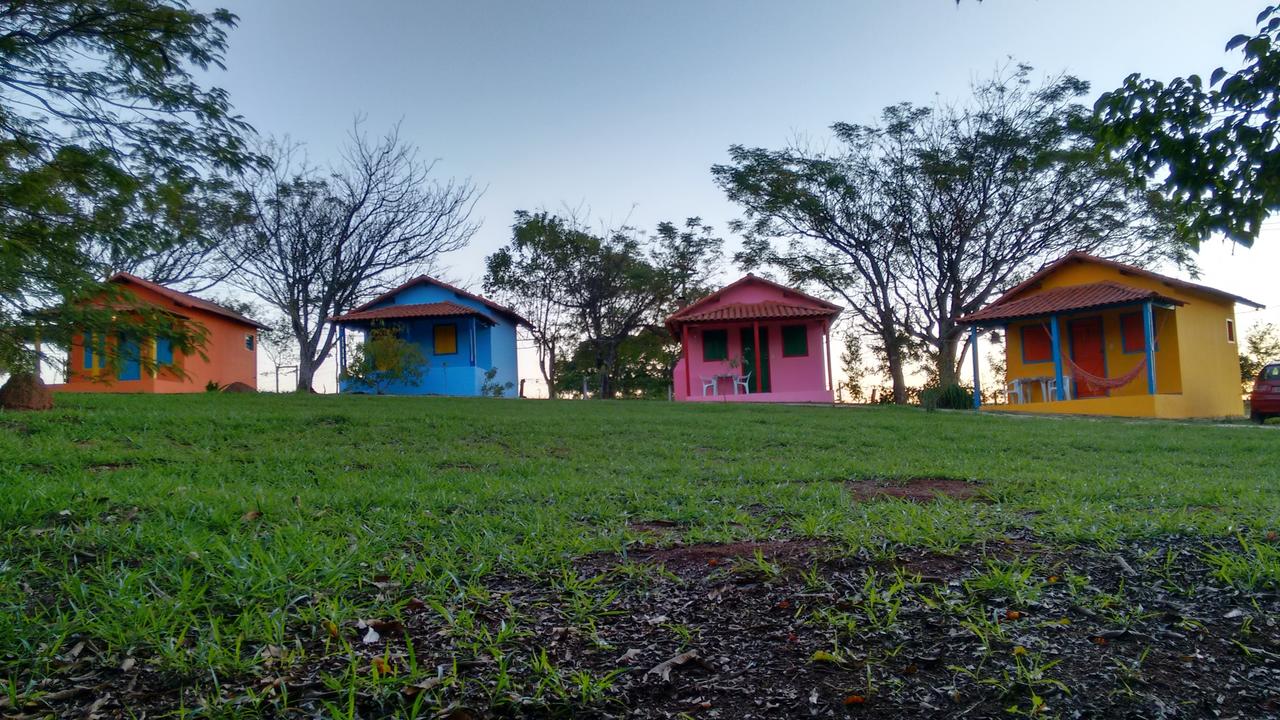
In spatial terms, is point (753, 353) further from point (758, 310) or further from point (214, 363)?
point (214, 363)

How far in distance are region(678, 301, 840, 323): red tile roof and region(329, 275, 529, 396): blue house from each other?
6.28 meters

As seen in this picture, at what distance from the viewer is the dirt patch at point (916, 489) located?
18.1 feet

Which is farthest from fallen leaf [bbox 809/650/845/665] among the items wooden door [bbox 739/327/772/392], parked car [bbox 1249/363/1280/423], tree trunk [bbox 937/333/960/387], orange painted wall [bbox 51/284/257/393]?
tree trunk [bbox 937/333/960/387]

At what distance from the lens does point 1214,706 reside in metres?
2.45

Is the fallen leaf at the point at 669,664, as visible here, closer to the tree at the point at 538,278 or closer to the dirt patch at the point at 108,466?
the dirt patch at the point at 108,466

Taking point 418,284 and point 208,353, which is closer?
point 208,353

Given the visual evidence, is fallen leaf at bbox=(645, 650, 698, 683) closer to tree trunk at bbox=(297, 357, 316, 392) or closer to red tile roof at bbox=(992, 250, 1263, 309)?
red tile roof at bbox=(992, 250, 1263, 309)

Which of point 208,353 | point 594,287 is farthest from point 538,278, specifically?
point 208,353

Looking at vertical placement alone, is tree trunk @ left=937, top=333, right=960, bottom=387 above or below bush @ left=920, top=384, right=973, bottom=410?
above

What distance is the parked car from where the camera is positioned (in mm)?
16281

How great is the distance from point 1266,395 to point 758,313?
1169 centimetres

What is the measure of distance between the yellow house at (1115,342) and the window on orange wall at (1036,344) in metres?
0.02

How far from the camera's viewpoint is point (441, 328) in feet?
82.6

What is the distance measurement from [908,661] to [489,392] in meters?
22.5
